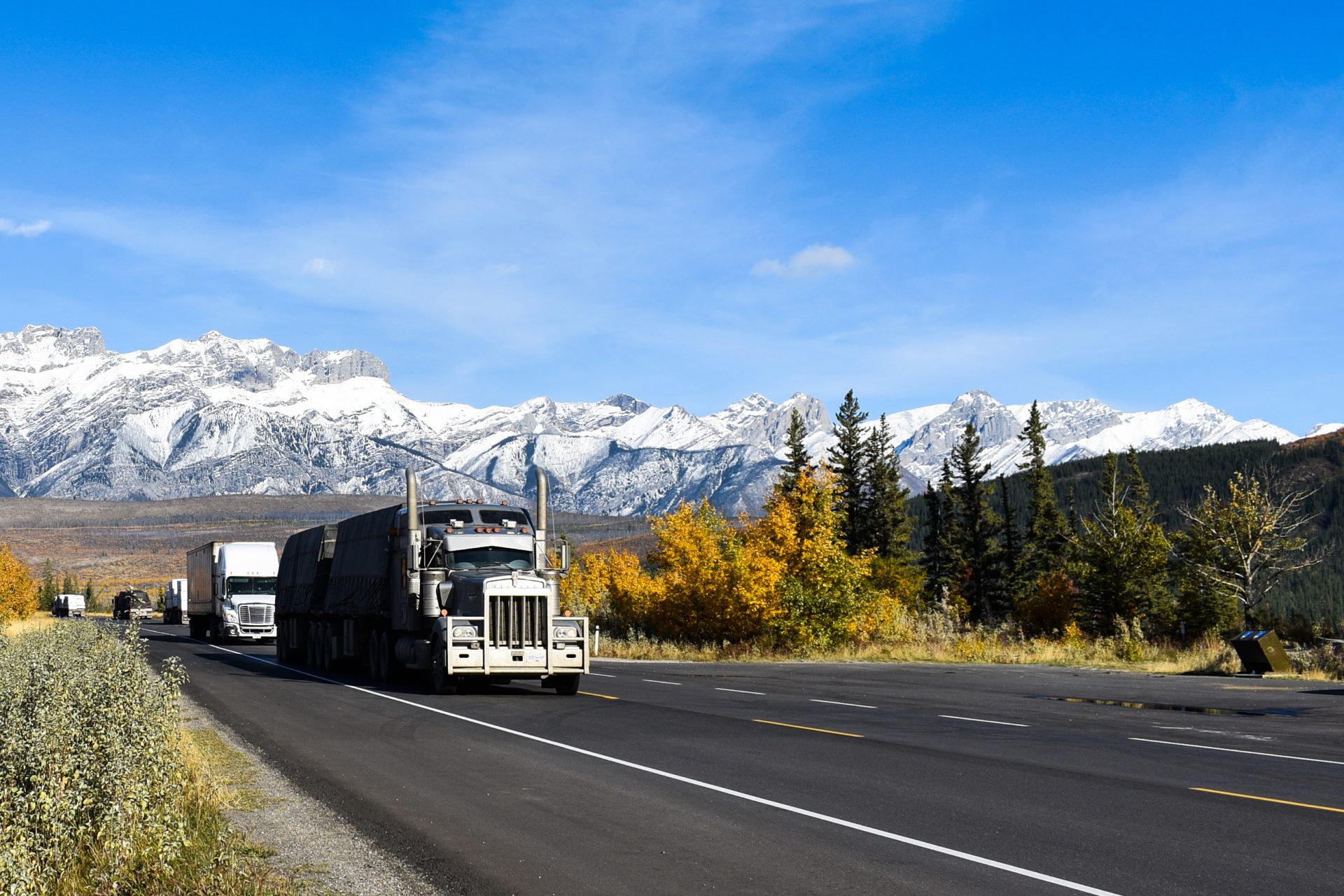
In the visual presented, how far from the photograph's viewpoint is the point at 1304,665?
98.9 ft

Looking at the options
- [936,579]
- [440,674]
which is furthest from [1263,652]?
[936,579]

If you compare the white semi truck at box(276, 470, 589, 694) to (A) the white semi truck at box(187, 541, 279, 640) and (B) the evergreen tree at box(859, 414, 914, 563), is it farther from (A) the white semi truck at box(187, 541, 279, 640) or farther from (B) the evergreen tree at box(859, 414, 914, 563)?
(B) the evergreen tree at box(859, 414, 914, 563)

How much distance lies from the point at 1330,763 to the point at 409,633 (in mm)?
17817

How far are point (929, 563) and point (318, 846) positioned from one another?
9928 centimetres

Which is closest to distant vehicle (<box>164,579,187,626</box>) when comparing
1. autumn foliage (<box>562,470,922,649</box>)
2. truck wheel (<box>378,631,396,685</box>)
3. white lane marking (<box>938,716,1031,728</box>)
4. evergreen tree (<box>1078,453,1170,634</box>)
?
autumn foliage (<box>562,470,922,649</box>)

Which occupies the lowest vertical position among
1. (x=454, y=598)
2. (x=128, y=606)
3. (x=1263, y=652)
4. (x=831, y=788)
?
(x=1263, y=652)

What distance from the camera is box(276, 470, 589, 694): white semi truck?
23797mm

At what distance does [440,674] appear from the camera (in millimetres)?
24094

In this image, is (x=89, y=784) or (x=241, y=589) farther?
(x=241, y=589)

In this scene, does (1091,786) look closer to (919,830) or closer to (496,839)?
(919,830)

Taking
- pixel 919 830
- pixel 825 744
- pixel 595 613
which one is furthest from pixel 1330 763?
pixel 595 613

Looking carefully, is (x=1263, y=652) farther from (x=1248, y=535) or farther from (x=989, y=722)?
(x=1248, y=535)

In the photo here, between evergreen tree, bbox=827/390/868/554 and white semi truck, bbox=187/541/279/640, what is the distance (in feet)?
172

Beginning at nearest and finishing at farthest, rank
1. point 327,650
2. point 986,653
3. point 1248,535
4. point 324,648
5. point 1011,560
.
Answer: point 327,650 < point 324,648 < point 986,653 < point 1248,535 < point 1011,560
